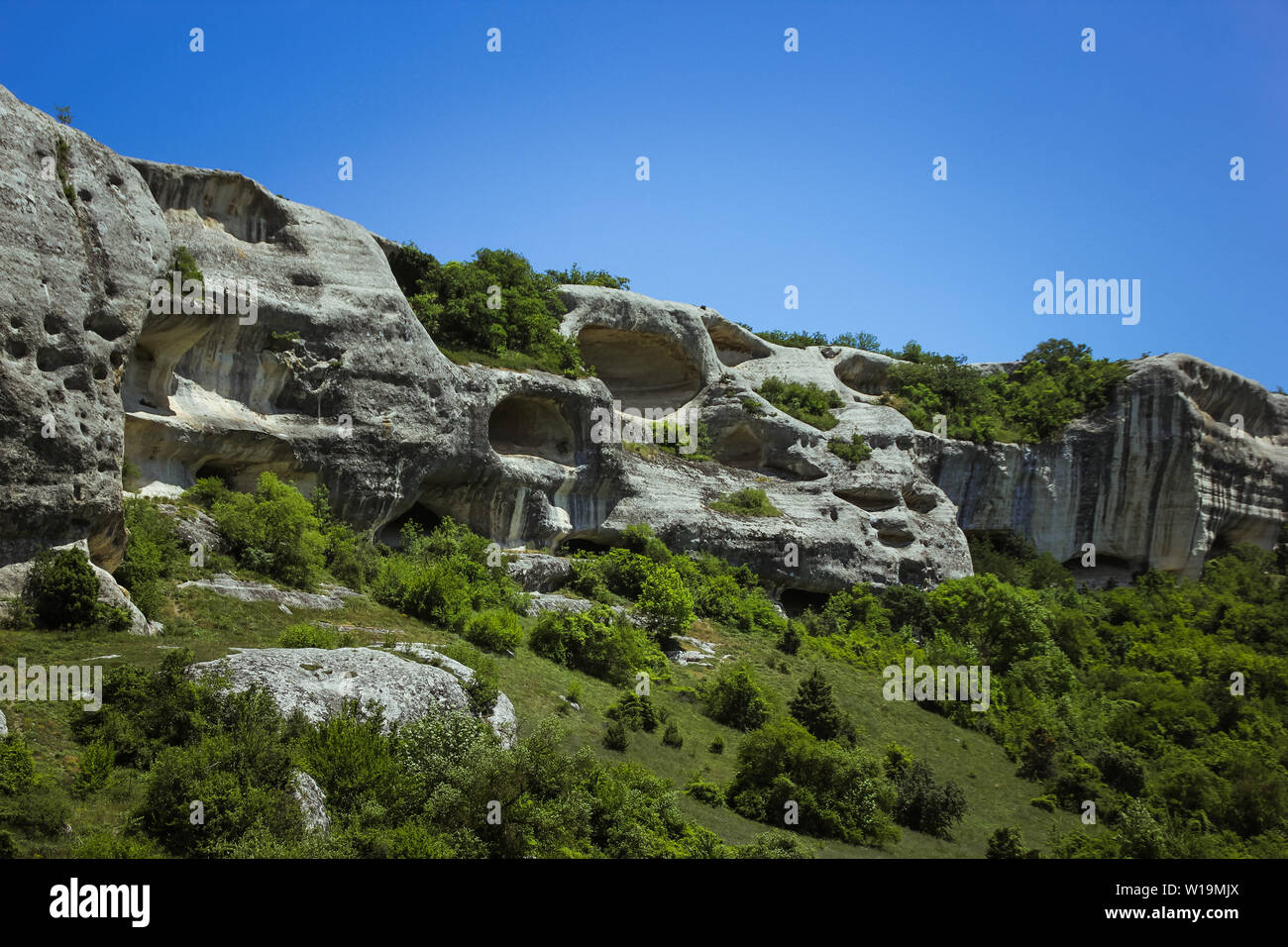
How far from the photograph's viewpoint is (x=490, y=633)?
76.6 ft

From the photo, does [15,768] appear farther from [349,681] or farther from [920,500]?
[920,500]

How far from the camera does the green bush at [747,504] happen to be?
A: 3822 centimetres

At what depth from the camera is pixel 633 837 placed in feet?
49.6

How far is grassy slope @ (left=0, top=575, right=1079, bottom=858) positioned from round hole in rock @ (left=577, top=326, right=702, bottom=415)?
15.3m

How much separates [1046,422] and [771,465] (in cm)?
1544

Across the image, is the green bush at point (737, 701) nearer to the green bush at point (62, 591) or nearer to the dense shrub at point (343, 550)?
the dense shrub at point (343, 550)

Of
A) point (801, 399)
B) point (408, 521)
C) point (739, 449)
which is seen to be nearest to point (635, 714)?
point (408, 521)

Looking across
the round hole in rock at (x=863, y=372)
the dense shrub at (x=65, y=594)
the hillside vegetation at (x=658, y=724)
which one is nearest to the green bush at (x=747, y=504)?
the hillside vegetation at (x=658, y=724)

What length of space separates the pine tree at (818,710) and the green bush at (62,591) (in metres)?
16.0

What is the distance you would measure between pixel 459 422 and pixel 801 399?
21210 millimetres

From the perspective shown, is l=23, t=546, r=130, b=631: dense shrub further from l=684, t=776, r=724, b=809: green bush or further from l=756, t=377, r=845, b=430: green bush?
l=756, t=377, r=845, b=430: green bush

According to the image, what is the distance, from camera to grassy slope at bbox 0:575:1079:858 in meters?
13.7

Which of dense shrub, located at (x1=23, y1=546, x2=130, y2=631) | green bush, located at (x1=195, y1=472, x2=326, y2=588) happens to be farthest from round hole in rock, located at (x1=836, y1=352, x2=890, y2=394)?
dense shrub, located at (x1=23, y1=546, x2=130, y2=631)
